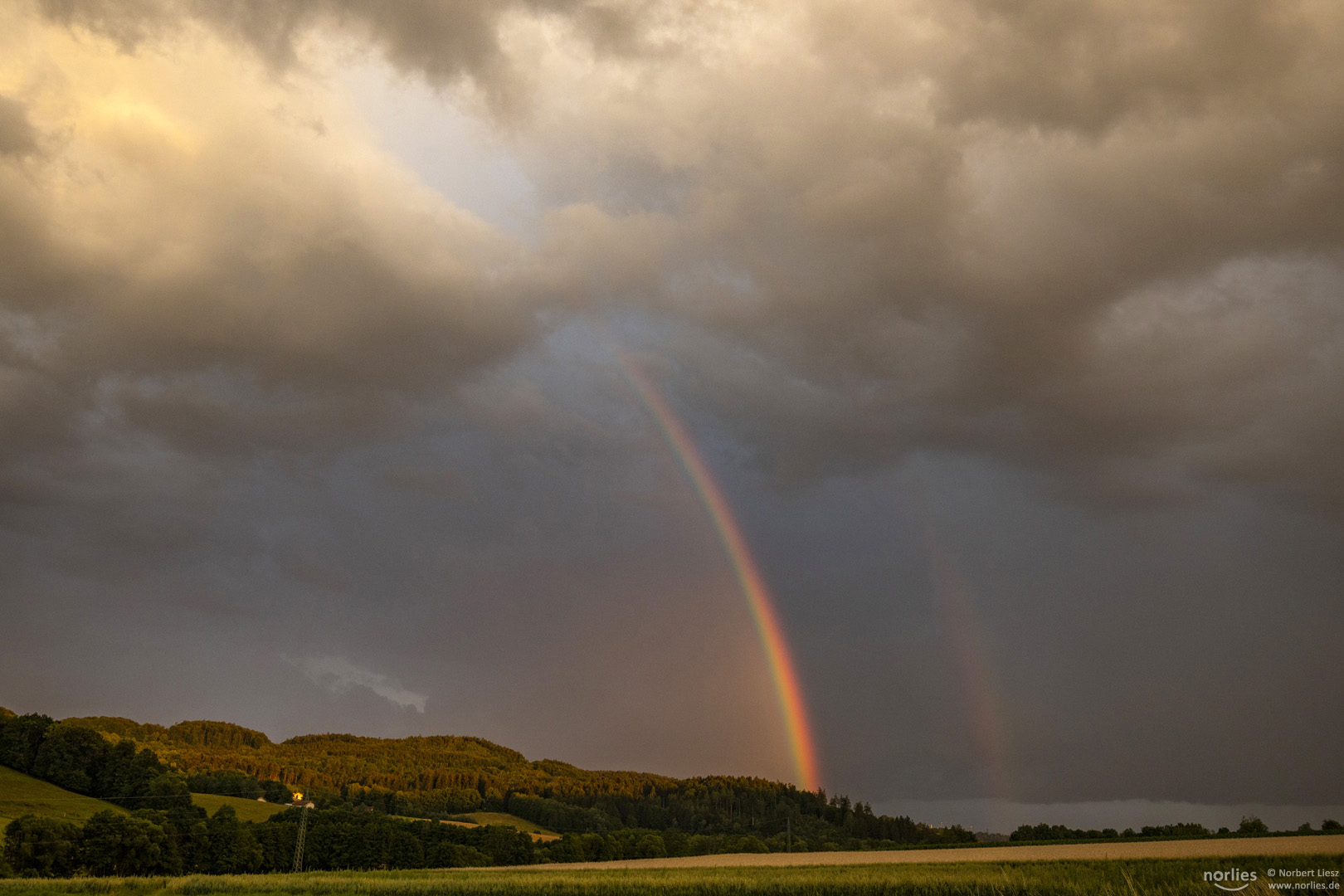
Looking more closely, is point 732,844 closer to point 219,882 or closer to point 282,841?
point 282,841

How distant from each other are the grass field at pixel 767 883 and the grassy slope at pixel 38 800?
264ft

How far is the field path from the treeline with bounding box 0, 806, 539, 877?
121ft

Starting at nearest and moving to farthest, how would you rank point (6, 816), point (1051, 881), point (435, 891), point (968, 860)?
point (1051, 881), point (435, 891), point (968, 860), point (6, 816)

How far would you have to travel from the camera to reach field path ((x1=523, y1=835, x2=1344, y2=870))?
9419 cm

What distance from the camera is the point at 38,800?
160 m

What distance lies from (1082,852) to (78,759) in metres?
181

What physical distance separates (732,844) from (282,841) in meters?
81.7

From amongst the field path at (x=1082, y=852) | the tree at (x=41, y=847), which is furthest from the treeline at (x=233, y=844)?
the field path at (x=1082, y=852)

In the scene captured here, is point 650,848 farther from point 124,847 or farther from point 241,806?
point 124,847

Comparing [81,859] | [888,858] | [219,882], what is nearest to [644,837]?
[888,858]

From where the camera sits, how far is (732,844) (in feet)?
591

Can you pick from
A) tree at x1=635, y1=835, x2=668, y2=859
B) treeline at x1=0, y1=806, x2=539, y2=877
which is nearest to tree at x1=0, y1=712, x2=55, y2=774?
treeline at x1=0, y1=806, x2=539, y2=877

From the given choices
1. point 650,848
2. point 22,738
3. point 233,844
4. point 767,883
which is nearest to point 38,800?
point 22,738

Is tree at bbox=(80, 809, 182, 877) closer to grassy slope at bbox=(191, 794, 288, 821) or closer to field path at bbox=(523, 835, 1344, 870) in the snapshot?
grassy slope at bbox=(191, 794, 288, 821)
